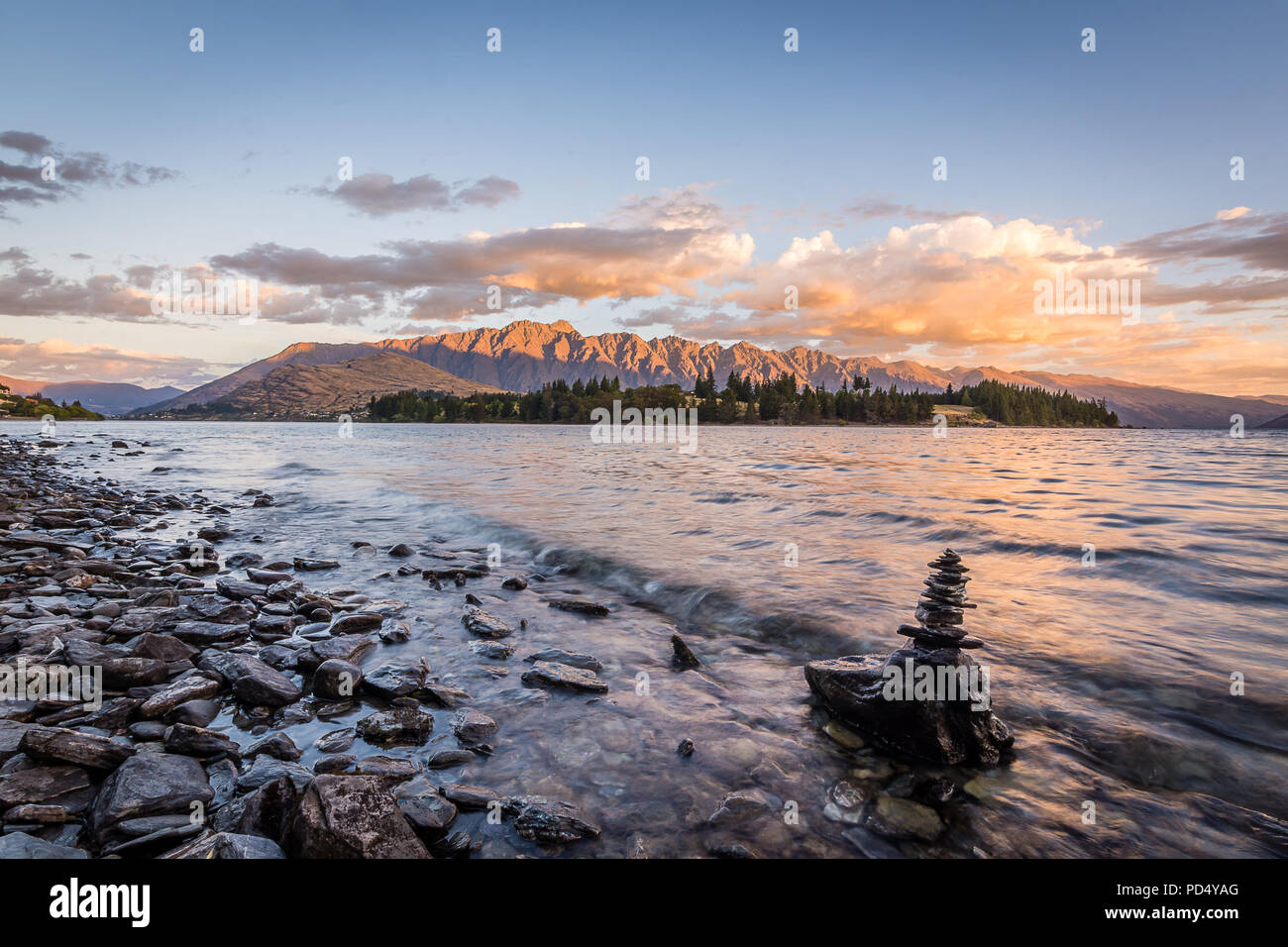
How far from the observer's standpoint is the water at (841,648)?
4.89m

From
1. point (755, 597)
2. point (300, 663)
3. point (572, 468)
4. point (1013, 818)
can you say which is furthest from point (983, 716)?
point (572, 468)

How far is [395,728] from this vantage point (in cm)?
596

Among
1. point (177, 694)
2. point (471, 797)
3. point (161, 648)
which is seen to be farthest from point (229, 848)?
point (161, 648)

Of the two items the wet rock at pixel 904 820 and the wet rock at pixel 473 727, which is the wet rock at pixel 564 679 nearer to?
the wet rock at pixel 473 727

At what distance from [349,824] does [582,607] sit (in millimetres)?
7247

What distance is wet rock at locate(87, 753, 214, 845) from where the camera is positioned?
416 cm

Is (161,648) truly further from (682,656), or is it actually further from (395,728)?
(682,656)

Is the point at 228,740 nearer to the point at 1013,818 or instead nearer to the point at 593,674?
the point at 593,674

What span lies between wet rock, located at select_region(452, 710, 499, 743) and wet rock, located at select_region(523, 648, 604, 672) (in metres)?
1.82

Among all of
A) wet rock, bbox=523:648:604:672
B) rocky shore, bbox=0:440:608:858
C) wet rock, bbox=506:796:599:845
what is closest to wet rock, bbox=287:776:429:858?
rocky shore, bbox=0:440:608:858

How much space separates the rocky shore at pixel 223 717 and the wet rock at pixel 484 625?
34 mm

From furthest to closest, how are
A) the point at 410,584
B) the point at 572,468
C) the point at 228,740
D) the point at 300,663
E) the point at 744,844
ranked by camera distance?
the point at 572,468, the point at 410,584, the point at 300,663, the point at 228,740, the point at 744,844

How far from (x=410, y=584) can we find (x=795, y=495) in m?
19.0

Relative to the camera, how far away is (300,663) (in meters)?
7.57
